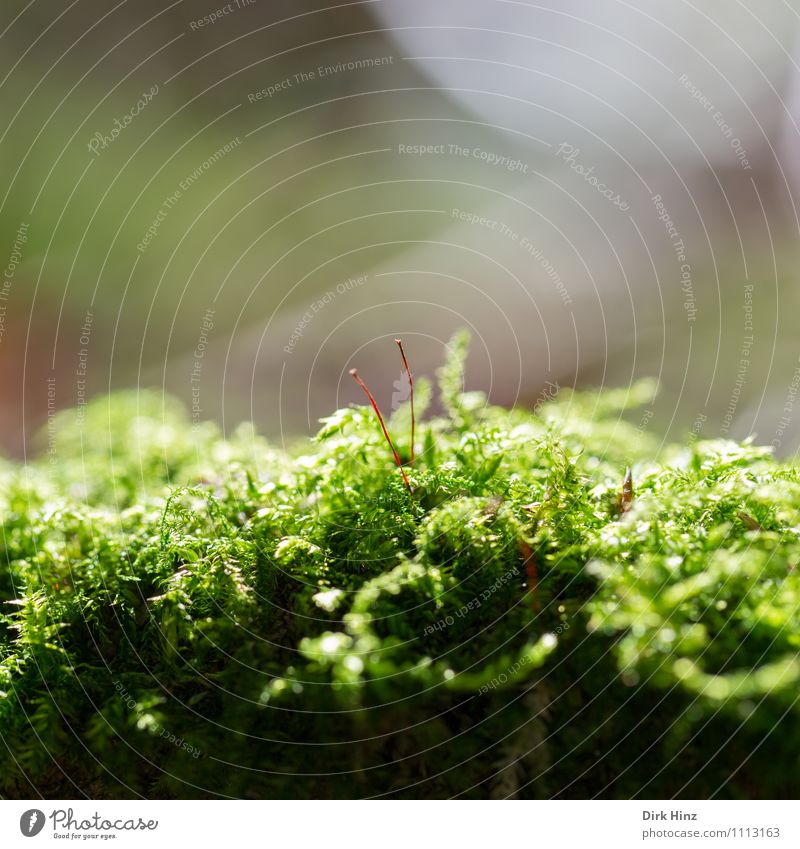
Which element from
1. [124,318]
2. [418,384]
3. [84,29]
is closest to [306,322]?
[124,318]

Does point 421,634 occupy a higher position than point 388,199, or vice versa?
point 388,199

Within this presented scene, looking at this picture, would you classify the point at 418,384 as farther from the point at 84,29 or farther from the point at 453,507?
the point at 84,29
